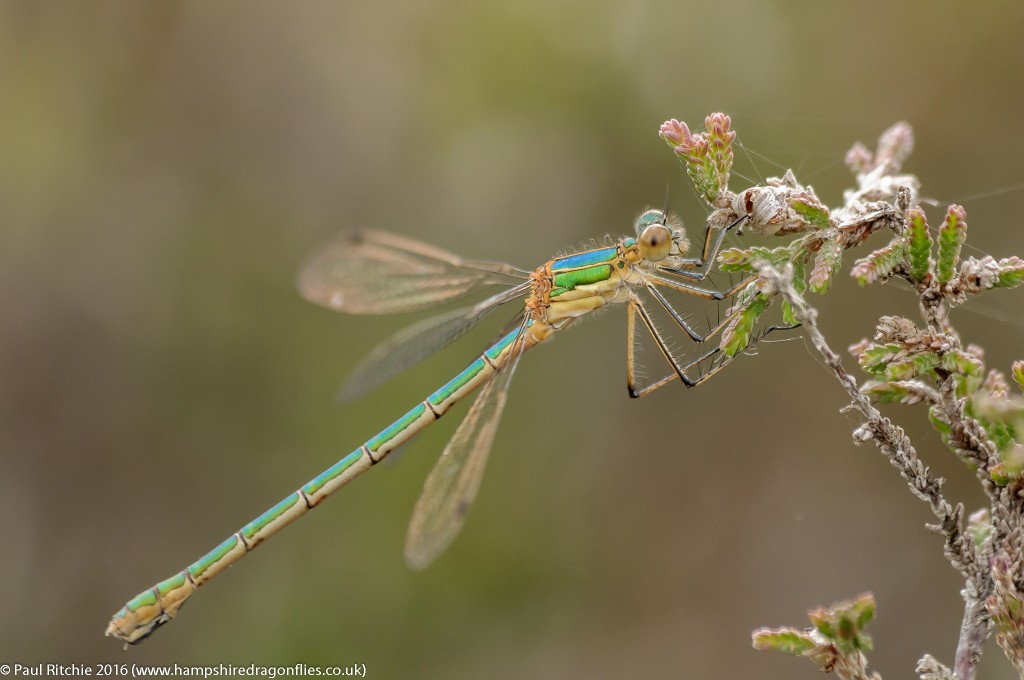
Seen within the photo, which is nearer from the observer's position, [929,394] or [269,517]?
[929,394]

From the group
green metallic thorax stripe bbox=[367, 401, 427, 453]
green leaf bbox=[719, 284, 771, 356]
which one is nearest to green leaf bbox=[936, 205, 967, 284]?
green leaf bbox=[719, 284, 771, 356]

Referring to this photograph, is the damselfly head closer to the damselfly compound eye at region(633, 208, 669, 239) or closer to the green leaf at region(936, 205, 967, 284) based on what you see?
the damselfly compound eye at region(633, 208, 669, 239)

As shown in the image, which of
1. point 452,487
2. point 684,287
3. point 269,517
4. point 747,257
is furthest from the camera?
point 269,517

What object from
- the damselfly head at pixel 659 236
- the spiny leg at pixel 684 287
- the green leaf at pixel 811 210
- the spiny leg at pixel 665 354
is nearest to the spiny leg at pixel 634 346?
the spiny leg at pixel 665 354

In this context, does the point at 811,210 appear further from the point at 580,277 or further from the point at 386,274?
the point at 386,274

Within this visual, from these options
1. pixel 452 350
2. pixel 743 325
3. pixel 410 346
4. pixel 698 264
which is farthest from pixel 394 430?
pixel 743 325

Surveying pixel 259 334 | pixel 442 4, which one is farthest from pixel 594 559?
pixel 442 4

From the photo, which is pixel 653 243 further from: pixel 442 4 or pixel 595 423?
pixel 442 4
